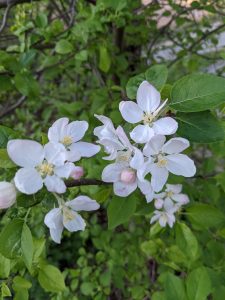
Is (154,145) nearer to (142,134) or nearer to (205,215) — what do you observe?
(142,134)

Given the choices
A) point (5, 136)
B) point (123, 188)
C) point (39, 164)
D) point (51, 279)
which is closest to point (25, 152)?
point (39, 164)

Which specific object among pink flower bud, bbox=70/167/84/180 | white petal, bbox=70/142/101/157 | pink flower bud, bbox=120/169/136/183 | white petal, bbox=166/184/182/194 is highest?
pink flower bud, bbox=70/167/84/180

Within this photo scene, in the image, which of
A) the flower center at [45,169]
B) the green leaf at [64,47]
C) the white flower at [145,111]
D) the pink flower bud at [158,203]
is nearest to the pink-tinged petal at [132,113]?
the white flower at [145,111]

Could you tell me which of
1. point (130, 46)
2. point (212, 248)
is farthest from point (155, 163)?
point (130, 46)

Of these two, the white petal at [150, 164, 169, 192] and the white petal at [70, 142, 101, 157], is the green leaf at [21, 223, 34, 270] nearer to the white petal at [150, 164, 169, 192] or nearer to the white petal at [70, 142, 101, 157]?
the white petal at [70, 142, 101, 157]

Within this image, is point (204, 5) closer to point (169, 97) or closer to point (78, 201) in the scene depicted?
point (169, 97)

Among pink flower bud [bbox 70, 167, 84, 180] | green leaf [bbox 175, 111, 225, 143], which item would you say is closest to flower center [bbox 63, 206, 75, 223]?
pink flower bud [bbox 70, 167, 84, 180]
